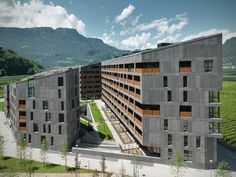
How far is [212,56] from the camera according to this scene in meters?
40.4

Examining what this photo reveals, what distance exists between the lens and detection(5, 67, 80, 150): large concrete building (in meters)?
52.4

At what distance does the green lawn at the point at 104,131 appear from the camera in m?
63.3

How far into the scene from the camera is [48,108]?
53469 mm

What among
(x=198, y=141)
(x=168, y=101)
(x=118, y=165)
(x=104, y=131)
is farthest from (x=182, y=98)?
(x=104, y=131)

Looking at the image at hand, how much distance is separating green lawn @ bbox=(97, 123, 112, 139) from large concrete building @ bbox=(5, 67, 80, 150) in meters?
10.6

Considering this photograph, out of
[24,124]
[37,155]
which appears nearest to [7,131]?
[24,124]

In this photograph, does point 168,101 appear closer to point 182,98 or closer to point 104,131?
point 182,98

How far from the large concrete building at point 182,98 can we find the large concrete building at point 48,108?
19208mm

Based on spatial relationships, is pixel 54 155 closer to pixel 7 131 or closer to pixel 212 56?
pixel 7 131

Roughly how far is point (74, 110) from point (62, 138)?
329 inches

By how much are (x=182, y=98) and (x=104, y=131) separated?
32635 millimetres

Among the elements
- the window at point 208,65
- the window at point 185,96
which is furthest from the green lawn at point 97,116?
the window at point 208,65

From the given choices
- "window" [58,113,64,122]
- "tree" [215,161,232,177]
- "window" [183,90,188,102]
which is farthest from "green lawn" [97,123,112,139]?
"tree" [215,161,232,177]

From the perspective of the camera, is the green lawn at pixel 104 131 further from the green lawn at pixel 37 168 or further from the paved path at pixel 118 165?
the green lawn at pixel 37 168
